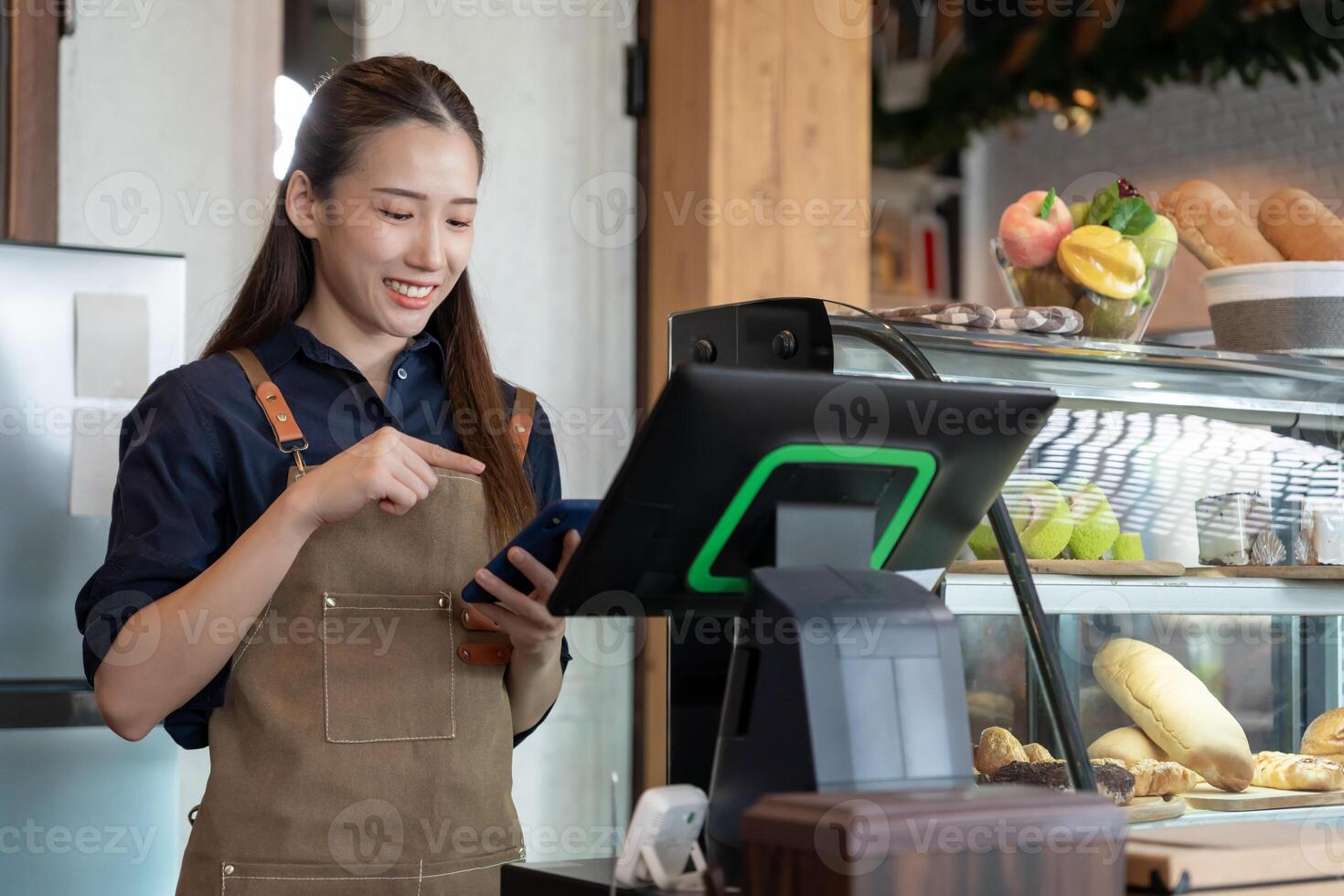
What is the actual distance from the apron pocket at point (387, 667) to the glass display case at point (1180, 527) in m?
0.49

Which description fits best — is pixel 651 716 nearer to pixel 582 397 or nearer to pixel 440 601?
pixel 582 397

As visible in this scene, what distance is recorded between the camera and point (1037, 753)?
135 centimetres

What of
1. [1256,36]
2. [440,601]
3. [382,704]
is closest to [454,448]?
[440,601]

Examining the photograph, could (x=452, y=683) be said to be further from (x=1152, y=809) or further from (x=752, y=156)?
(x=752, y=156)

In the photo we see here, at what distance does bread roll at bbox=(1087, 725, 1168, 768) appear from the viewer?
1.45m

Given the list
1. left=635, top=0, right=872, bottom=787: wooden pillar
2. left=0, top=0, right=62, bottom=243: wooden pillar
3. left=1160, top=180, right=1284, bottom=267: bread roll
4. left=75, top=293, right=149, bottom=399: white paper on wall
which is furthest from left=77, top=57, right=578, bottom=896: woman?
left=635, top=0, right=872, bottom=787: wooden pillar

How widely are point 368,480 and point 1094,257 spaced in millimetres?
857

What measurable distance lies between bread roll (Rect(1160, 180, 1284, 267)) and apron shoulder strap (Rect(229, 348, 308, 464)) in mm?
1133

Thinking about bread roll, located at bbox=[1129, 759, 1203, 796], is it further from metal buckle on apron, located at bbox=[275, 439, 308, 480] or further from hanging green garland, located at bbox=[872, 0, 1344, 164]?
hanging green garland, located at bbox=[872, 0, 1344, 164]

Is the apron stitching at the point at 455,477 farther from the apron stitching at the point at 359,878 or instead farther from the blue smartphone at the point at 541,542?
the apron stitching at the point at 359,878

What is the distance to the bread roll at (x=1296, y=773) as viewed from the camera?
1513mm

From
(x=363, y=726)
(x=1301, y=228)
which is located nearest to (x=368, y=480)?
(x=363, y=726)

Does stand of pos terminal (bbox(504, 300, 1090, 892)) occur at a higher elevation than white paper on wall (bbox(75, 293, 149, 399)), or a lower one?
lower

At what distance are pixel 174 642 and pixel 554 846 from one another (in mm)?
1844
